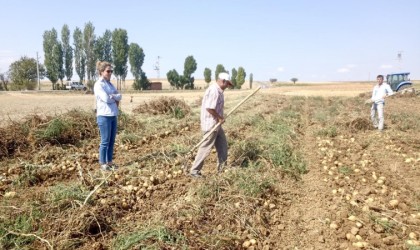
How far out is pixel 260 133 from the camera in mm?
7855

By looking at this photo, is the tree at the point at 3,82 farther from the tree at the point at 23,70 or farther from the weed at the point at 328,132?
the weed at the point at 328,132

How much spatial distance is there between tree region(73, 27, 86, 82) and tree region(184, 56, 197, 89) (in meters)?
17.6

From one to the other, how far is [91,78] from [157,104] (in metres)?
43.1

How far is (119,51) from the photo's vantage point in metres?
50.6

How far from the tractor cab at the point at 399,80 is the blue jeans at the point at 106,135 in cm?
2209

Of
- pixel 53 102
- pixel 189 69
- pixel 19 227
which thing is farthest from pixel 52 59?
pixel 19 227

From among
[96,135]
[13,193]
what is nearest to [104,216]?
[13,193]

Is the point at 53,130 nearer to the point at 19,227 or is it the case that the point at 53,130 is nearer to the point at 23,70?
the point at 19,227

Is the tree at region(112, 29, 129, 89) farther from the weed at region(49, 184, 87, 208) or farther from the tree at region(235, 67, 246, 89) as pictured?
the weed at region(49, 184, 87, 208)

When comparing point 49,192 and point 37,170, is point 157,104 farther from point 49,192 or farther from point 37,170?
point 49,192

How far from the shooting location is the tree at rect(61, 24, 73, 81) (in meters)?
48.8

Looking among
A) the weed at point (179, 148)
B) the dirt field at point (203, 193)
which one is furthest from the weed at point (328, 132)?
the weed at point (179, 148)

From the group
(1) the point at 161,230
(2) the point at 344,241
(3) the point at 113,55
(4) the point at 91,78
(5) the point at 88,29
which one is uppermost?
(5) the point at 88,29

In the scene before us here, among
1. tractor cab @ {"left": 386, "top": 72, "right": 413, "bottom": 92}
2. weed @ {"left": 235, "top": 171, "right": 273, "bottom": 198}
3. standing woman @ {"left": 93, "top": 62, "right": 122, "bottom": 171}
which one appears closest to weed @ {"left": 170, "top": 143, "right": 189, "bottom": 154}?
standing woman @ {"left": 93, "top": 62, "right": 122, "bottom": 171}
